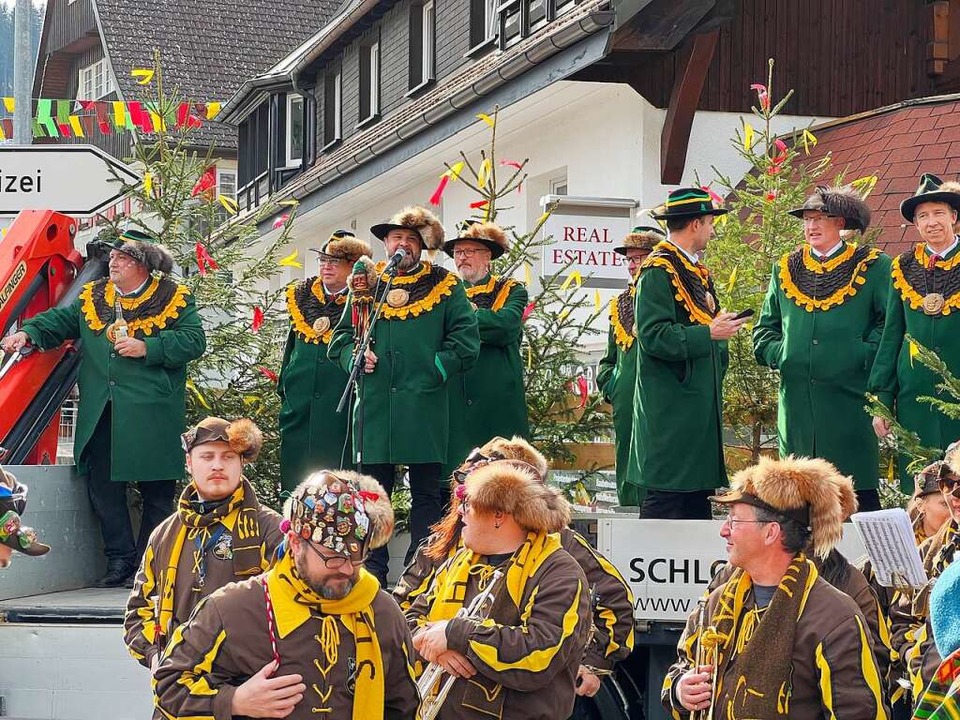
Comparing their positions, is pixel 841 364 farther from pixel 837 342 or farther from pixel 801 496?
pixel 801 496

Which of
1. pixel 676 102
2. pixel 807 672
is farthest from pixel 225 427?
pixel 676 102

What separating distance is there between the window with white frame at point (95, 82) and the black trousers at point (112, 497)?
2928cm

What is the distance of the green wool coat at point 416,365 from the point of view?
9.09 metres

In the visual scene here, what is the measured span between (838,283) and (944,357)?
0.64m

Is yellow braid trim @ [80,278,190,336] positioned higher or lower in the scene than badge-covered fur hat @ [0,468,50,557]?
higher

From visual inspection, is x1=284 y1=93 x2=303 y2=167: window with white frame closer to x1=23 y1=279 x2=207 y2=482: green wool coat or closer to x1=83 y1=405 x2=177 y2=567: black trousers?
x1=23 y1=279 x2=207 y2=482: green wool coat

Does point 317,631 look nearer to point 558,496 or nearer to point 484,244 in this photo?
point 558,496

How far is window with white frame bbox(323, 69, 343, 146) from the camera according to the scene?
26.1 meters

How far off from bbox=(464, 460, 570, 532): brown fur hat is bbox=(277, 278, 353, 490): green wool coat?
392 centimetres

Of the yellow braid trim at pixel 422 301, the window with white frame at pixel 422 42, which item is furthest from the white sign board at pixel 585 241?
the window with white frame at pixel 422 42

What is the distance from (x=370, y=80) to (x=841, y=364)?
1678 centimetres

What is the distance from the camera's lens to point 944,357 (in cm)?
807

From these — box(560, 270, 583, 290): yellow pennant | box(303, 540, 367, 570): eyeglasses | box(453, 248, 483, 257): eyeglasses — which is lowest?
box(303, 540, 367, 570): eyeglasses

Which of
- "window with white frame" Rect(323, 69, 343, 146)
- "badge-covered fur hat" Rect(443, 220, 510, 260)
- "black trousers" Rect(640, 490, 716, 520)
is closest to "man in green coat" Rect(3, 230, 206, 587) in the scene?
"badge-covered fur hat" Rect(443, 220, 510, 260)
